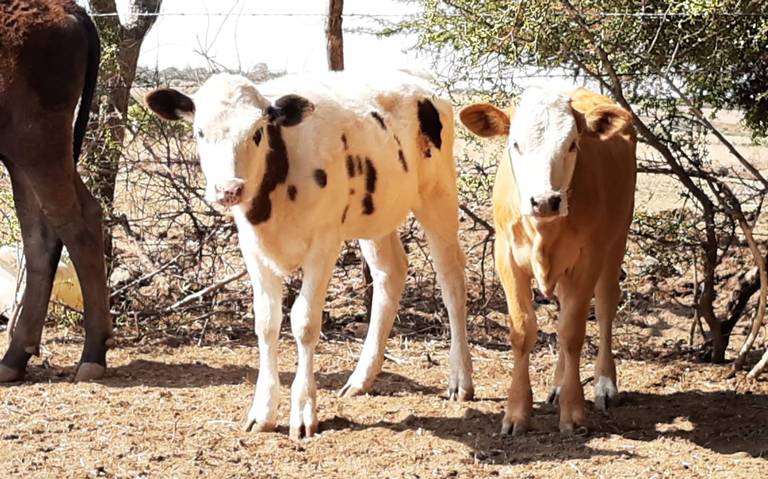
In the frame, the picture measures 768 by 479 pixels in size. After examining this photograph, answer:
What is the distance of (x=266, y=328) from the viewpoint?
6566 mm

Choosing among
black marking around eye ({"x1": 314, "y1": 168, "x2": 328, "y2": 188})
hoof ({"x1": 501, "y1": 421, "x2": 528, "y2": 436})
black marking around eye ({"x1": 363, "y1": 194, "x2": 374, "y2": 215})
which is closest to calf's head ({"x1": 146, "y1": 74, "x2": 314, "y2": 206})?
black marking around eye ({"x1": 314, "y1": 168, "x2": 328, "y2": 188})

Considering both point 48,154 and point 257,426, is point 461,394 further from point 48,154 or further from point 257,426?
point 48,154

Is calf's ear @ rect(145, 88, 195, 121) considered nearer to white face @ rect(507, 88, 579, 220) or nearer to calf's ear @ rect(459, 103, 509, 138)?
calf's ear @ rect(459, 103, 509, 138)

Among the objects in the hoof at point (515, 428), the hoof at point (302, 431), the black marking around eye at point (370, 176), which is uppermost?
the black marking around eye at point (370, 176)

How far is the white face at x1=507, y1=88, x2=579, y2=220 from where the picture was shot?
588 cm

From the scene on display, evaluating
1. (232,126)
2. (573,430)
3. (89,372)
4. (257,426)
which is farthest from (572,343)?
(89,372)

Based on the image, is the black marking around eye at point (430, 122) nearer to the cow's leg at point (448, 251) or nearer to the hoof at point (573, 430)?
the cow's leg at point (448, 251)

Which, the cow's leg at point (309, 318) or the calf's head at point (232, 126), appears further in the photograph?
the cow's leg at point (309, 318)

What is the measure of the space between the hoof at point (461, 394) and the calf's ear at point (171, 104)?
233cm

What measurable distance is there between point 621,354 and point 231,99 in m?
3.92

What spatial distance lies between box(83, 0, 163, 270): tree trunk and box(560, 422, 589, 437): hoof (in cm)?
427

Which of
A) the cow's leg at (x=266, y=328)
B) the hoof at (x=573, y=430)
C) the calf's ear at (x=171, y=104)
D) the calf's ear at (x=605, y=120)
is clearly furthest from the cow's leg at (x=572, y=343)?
the calf's ear at (x=171, y=104)

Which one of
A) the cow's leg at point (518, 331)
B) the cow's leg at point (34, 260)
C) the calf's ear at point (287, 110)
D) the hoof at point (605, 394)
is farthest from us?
the cow's leg at point (34, 260)

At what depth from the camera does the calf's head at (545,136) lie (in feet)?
19.4
